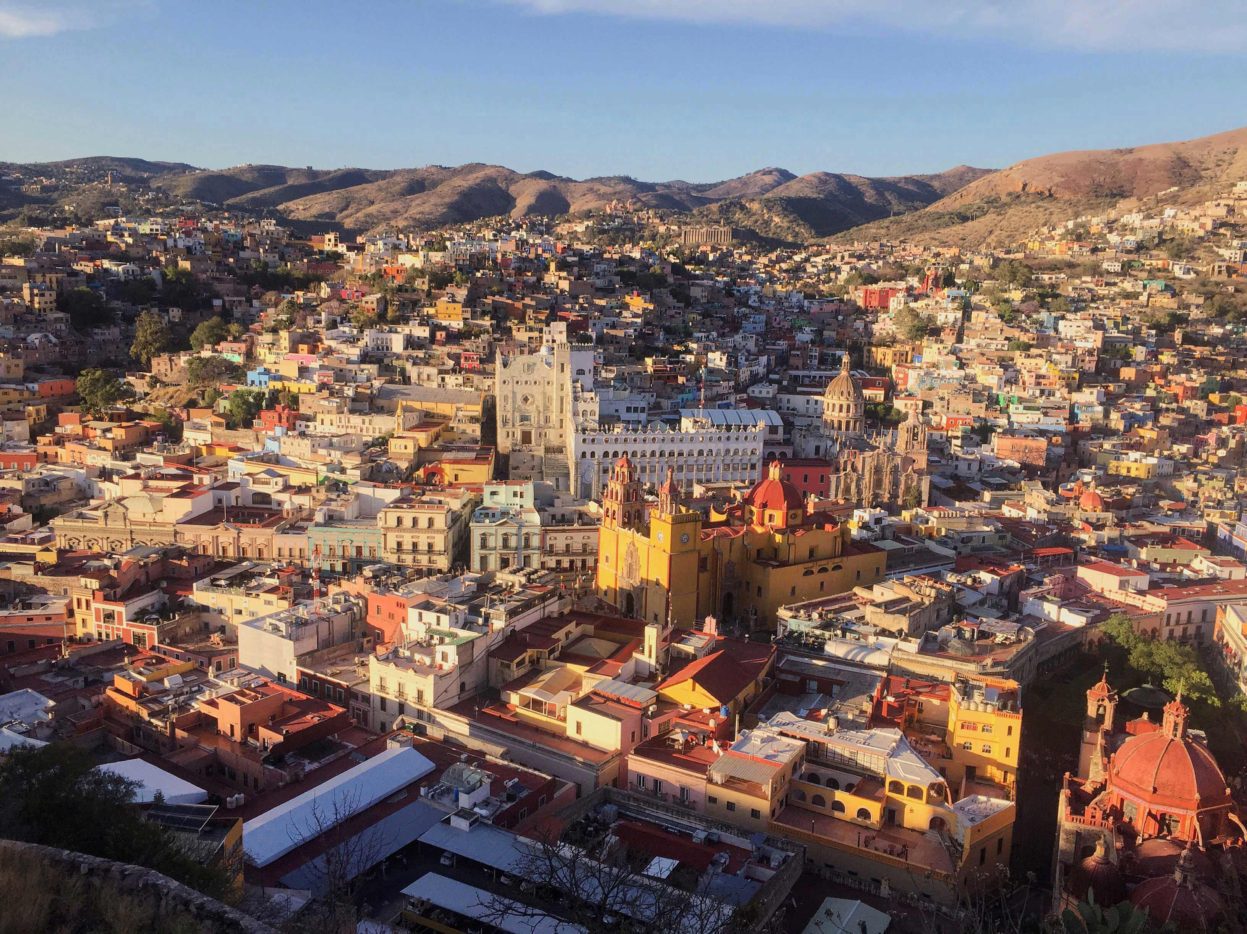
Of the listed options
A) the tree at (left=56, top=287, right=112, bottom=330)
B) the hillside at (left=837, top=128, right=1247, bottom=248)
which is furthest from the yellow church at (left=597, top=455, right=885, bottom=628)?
the hillside at (left=837, top=128, right=1247, bottom=248)

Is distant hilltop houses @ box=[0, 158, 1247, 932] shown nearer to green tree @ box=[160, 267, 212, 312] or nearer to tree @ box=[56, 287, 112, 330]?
tree @ box=[56, 287, 112, 330]

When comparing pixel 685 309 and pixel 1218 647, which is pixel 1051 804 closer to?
pixel 1218 647

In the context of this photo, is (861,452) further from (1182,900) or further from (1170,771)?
(1182,900)

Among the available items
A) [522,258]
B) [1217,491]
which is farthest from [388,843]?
[522,258]

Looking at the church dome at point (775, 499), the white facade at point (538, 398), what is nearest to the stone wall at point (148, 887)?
the church dome at point (775, 499)

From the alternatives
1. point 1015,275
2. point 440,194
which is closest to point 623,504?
point 1015,275

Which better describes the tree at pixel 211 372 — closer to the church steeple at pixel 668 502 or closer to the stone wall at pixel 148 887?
the church steeple at pixel 668 502

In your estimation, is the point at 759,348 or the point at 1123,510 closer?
the point at 1123,510
